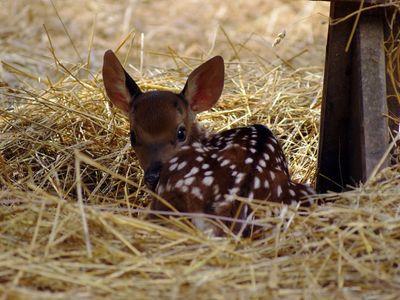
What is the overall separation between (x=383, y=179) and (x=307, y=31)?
5162 millimetres

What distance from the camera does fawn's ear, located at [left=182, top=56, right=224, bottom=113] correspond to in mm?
5270

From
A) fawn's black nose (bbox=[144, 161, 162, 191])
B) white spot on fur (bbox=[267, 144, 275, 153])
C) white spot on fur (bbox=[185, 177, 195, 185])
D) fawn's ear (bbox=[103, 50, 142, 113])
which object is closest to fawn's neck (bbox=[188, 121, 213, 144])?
fawn's ear (bbox=[103, 50, 142, 113])

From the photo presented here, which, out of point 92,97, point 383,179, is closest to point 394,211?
point 383,179

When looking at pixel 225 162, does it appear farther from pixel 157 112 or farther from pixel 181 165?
pixel 157 112

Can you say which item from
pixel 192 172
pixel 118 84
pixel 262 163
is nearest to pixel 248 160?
pixel 262 163

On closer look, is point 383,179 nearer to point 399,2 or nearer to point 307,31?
point 399,2

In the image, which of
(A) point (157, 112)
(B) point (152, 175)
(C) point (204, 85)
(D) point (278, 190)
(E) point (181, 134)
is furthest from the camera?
(C) point (204, 85)

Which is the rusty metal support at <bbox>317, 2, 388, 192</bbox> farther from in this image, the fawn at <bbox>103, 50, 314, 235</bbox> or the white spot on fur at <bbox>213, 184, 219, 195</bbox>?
the white spot on fur at <bbox>213, 184, 219, 195</bbox>

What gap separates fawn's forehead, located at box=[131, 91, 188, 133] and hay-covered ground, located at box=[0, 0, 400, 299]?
1.10ft

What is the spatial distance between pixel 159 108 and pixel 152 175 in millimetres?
468

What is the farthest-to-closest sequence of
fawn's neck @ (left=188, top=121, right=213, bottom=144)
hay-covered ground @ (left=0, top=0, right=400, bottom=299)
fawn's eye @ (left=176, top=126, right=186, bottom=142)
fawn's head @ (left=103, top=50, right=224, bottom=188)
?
1. fawn's neck @ (left=188, top=121, right=213, bottom=144)
2. fawn's eye @ (left=176, top=126, right=186, bottom=142)
3. fawn's head @ (left=103, top=50, right=224, bottom=188)
4. hay-covered ground @ (left=0, top=0, right=400, bottom=299)

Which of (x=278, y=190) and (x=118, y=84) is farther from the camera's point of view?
(x=118, y=84)

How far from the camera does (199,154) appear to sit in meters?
4.50

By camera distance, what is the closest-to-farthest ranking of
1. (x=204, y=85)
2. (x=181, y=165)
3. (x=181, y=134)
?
(x=181, y=165) → (x=181, y=134) → (x=204, y=85)
